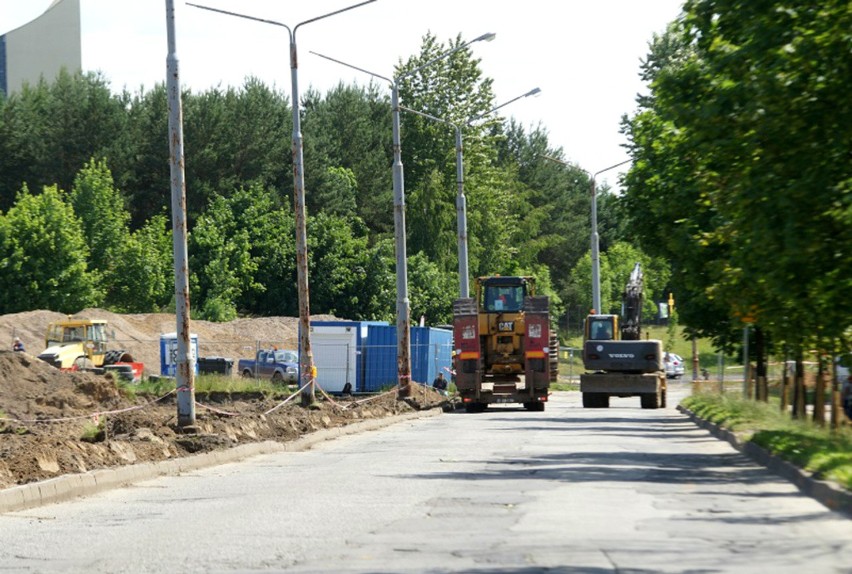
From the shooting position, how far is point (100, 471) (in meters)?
18.7

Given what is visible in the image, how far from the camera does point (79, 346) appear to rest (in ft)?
190

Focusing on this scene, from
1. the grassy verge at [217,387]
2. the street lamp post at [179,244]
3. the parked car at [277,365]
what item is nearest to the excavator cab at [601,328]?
the grassy verge at [217,387]

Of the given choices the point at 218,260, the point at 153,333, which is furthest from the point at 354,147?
the point at 153,333

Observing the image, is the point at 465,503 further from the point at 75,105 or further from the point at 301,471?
the point at 75,105

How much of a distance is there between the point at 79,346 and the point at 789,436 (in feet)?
129

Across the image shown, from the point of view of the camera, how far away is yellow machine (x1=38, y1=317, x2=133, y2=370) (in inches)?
2243

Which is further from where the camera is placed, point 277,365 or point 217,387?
point 277,365

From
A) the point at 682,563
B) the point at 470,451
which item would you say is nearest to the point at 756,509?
the point at 682,563

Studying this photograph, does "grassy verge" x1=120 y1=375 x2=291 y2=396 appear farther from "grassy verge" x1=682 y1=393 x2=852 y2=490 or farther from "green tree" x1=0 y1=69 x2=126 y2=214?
"green tree" x1=0 y1=69 x2=126 y2=214

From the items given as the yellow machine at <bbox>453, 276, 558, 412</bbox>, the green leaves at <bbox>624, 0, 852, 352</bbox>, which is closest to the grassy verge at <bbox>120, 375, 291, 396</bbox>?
the yellow machine at <bbox>453, 276, 558, 412</bbox>

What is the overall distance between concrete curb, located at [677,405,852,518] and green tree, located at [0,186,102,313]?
171ft

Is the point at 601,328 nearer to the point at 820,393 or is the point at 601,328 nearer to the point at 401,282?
the point at 401,282

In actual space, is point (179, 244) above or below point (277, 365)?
above

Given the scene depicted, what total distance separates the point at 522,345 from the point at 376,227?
55.6 metres
